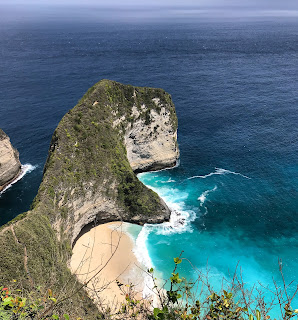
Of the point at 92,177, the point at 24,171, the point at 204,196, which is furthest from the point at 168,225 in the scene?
the point at 24,171

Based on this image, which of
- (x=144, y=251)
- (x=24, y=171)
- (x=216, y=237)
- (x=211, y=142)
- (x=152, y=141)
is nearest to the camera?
(x=144, y=251)

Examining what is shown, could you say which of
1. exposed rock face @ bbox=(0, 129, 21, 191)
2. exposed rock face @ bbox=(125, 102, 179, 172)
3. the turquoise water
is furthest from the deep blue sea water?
exposed rock face @ bbox=(125, 102, 179, 172)

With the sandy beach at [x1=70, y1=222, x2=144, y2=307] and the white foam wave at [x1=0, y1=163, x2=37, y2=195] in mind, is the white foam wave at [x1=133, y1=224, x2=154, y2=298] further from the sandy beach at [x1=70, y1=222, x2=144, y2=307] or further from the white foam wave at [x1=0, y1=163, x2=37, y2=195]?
the white foam wave at [x1=0, y1=163, x2=37, y2=195]

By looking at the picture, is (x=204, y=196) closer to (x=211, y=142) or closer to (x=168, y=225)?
(x=168, y=225)

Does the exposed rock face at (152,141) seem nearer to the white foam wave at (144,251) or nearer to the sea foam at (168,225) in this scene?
the sea foam at (168,225)

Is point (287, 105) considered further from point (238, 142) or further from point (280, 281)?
point (280, 281)

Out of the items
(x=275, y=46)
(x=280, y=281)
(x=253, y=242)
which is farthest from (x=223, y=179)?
(x=275, y=46)

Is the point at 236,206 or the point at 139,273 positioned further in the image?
the point at 236,206
